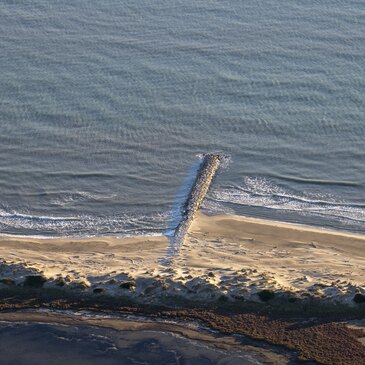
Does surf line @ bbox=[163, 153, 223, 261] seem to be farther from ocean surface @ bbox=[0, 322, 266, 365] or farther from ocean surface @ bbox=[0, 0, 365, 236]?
ocean surface @ bbox=[0, 322, 266, 365]

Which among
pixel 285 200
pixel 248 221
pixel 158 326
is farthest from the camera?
pixel 285 200

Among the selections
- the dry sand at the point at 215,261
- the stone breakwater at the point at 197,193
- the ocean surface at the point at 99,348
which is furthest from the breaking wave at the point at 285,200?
the ocean surface at the point at 99,348

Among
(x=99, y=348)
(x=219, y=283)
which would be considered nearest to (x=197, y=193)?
(x=219, y=283)

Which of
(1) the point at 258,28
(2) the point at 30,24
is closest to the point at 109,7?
(2) the point at 30,24

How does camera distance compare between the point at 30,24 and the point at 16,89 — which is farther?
the point at 30,24

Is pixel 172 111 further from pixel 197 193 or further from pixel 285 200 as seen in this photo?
pixel 285 200

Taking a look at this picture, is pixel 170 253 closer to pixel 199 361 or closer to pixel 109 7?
pixel 199 361
